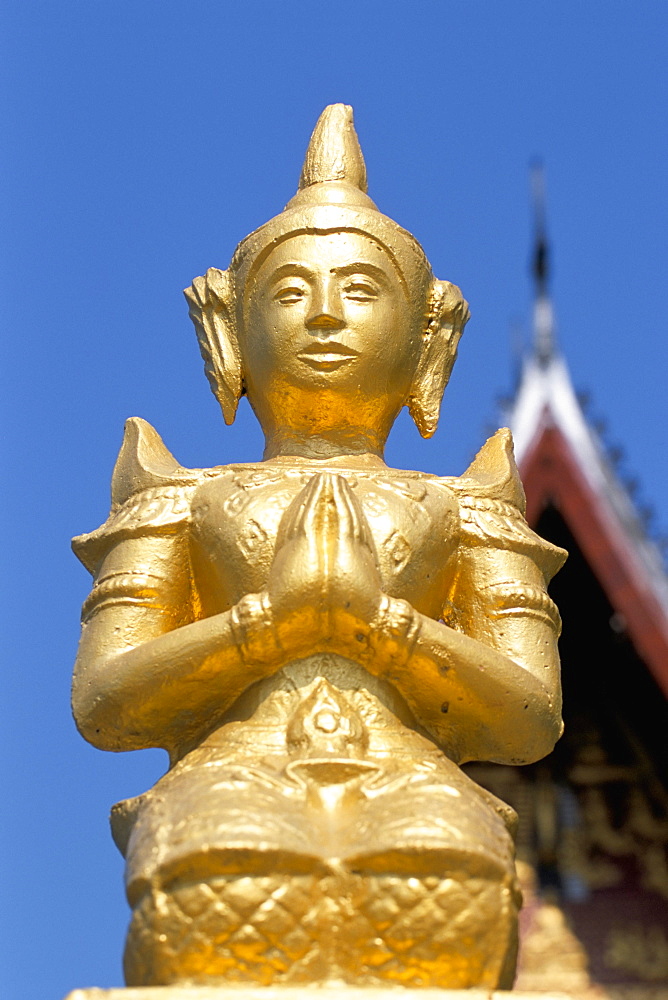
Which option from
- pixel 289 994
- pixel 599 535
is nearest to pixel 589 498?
pixel 599 535

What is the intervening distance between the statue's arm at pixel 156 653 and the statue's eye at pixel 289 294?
722 mm

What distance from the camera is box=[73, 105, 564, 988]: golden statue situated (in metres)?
3.73

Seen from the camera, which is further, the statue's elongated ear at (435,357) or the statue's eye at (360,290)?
the statue's elongated ear at (435,357)

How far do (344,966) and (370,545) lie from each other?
3.24ft

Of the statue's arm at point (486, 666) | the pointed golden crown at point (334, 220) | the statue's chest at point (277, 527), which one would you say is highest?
the pointed golden crown at point (334, 220)

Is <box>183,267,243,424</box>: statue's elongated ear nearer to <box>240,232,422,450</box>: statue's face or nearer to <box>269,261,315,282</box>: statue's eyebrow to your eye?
<box>240,232,422,450</box>: statue's face

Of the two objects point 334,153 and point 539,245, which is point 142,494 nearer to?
point 334,153

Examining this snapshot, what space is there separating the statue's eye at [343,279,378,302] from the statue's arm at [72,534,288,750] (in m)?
0.81

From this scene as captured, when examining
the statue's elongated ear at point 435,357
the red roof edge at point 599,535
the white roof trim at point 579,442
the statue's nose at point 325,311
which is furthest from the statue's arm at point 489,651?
the white roof trim at point 579,442

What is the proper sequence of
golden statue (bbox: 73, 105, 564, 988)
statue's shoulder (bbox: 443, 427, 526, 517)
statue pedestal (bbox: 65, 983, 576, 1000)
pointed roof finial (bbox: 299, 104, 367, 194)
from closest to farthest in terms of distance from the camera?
statue pedestal (bbox: 65, 983, 576, 1000), golden statue (bbox: 73, 105, 564, 988), statue's shoulder (bbox: 443, 427, 526, 517), pointed roof finial (bbox: 299, 104, 367, 194)

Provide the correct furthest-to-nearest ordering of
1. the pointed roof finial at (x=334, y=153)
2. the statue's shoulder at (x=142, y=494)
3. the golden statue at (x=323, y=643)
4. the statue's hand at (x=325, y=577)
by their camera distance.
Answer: the pointed roof finial at (x=334, y=153) < the statue's shoulder at (x=142, y=494) < the statue's hand at (x=325, y=577) < the golden statue at (x=323, y=643)

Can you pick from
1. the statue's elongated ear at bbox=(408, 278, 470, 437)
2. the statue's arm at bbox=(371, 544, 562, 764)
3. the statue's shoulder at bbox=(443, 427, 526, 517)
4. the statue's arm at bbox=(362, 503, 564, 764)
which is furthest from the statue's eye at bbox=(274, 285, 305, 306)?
the statue's arm at bbox=(371, 544, 562, 764)

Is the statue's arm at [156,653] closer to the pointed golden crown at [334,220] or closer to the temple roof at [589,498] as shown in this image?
the pointed golden crown at [334,220]

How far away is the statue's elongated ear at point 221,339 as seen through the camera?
16.5 ft
